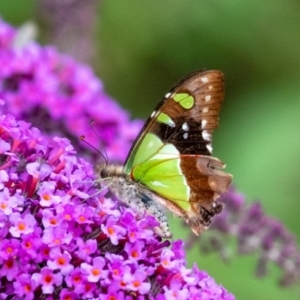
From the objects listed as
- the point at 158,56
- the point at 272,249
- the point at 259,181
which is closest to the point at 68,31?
the point at 158,56

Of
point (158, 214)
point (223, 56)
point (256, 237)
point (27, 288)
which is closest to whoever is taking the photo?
point (27, 288)

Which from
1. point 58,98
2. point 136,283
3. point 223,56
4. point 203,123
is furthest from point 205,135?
point 223,56

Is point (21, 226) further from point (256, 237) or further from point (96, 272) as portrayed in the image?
point (256, 237)

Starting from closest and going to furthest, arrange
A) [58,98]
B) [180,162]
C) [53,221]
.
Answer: [53,221], [180,162], [58,98]

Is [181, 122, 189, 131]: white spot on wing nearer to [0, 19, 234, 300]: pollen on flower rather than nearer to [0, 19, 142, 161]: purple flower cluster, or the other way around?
[0, 19, 234, 300]: pollen on flower

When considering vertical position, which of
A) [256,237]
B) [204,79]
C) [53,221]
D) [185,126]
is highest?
[204,79]

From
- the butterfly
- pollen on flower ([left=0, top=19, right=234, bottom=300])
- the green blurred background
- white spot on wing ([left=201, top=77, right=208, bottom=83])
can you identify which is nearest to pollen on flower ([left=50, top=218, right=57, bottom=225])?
pollen on flower ([left=0, top=19, right=234, bottom=300])

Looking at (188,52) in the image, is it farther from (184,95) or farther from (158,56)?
(184,95)

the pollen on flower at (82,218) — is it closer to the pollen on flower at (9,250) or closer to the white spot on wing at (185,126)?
the pollen on flower at (9,250)
